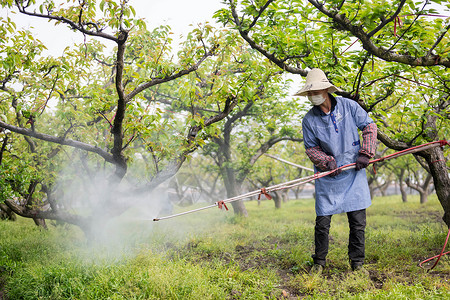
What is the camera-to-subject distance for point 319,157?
370 cm

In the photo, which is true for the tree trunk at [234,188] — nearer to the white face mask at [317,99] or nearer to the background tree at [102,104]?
the background tree at [102,104]

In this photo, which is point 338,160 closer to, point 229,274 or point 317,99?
point 317,99

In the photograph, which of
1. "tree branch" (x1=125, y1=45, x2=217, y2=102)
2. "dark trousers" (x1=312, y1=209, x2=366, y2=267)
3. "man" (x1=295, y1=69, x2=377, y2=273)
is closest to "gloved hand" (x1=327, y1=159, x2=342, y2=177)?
"man" (x1=295, y1=69, x2=377, y2=273)

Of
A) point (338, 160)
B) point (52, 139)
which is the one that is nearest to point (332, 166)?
Answer: point (338, 160)

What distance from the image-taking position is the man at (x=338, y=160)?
3680 mm

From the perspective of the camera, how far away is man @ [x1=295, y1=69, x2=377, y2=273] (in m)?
3.68

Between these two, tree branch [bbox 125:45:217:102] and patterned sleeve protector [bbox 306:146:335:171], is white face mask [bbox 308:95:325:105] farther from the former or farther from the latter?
tree branch [bbox 125:45:217:102]

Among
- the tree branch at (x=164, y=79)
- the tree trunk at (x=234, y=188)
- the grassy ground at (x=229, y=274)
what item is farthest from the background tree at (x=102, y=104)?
the tree trunk at (x=234, y=188)

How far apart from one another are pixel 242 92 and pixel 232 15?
1.21 metres

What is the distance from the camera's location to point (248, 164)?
1038cm

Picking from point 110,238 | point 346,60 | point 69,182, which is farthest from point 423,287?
point 69,182

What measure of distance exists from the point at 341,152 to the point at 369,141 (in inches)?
12.6

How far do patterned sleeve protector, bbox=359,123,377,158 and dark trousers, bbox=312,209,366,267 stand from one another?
0.70 metres

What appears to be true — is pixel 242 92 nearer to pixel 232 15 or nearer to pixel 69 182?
pixel 232 15
